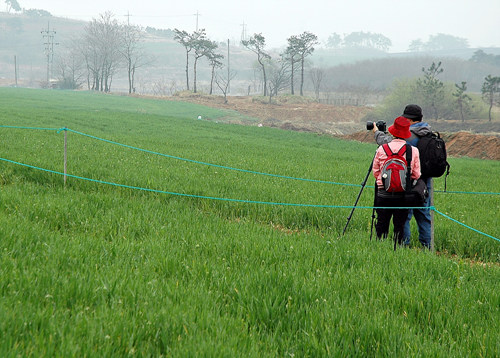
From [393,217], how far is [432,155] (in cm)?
116

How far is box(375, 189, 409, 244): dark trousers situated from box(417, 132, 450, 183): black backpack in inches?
30.4

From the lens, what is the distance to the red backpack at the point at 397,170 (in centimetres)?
651

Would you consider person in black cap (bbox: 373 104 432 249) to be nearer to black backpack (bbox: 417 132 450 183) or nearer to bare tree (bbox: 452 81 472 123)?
black backpack (bbox: 417 132 450 183)

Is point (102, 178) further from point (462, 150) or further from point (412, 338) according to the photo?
point (462, 150)

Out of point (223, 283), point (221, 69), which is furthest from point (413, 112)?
point (221, 69)

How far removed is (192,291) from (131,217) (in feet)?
10.4

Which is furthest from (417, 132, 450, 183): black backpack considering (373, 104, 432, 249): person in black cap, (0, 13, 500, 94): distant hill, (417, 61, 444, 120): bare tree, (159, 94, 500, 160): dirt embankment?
(0, 13, 500, 94): distant hill

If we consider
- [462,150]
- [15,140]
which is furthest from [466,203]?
[462,150]

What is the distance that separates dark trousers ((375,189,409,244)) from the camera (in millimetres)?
6906

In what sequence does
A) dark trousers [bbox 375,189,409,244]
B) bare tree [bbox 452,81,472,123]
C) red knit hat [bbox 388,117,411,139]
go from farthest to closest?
bare tree [bbox 452,81,472,123]
dark trousers [bbox 375,189,409,244]
red knit hat [bbox 388,117,411,139]

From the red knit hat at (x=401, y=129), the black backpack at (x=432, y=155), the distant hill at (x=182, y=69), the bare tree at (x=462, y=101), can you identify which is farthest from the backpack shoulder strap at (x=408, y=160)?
the distant hill at (x=182, y=69)

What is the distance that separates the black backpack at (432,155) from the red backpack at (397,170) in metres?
0.59

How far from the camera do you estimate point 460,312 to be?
4.24 meters

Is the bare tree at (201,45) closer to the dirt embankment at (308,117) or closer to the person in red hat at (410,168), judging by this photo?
the dirt embankment at (308,117)
